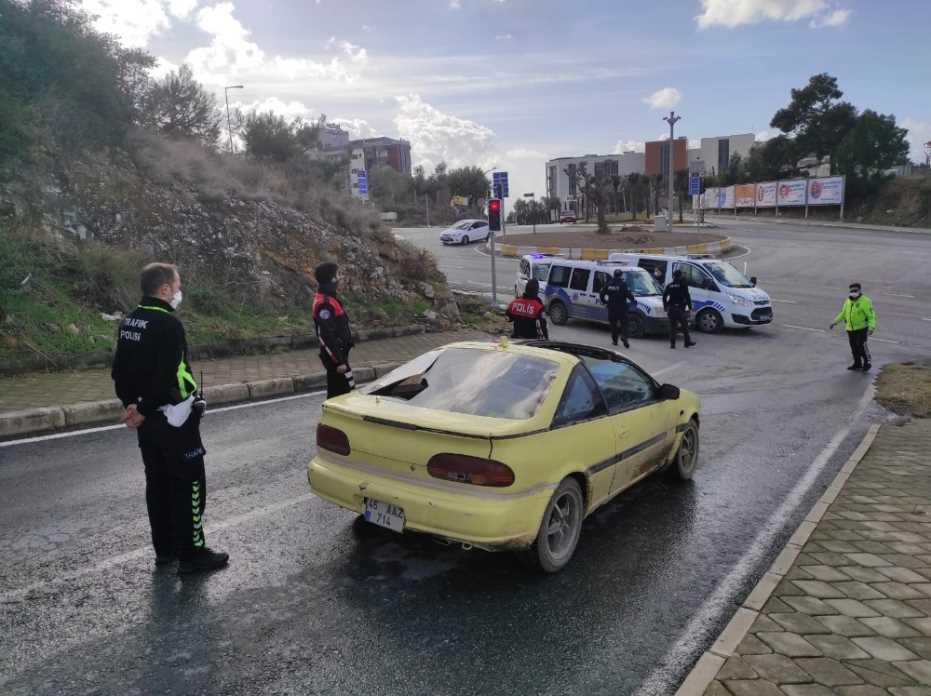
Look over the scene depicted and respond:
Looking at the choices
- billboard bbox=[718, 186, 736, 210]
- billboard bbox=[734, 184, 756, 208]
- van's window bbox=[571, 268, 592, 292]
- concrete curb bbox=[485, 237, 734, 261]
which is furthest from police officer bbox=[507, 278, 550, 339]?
billboard bbox=[718, 186, 736, 210]

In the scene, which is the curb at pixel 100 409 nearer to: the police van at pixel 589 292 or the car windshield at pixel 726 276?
the police van at pixel 589 292

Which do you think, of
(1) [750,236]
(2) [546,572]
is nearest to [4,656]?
(2) [546,572]

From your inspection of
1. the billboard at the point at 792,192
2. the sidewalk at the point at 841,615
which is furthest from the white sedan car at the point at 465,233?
the sidewalk at the point at 841,615

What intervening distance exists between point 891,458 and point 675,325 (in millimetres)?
8882

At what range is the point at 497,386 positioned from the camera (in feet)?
16.1

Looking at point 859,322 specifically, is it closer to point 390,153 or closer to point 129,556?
point 129,556

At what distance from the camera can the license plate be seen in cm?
442

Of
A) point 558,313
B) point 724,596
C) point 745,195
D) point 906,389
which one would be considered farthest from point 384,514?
point 745,195

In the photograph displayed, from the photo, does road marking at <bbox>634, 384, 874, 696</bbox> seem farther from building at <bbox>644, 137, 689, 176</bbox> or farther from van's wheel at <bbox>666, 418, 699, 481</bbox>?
building at <bbox>644, 137, 689, 176</bbox>

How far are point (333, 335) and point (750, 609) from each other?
4.63 m

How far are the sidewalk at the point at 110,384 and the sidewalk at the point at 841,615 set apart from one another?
718 cm

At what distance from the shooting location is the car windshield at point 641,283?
18.0 meters

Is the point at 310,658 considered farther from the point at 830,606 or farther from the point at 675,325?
the point at 675,325

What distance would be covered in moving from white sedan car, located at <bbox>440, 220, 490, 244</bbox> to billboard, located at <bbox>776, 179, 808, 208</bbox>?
88.5 feet
